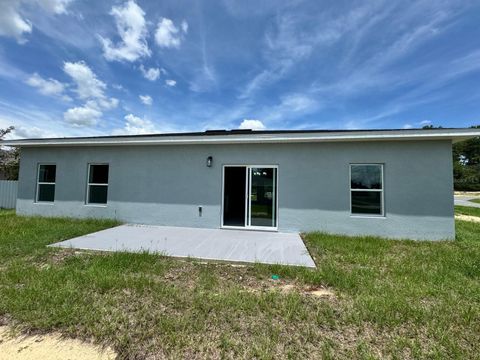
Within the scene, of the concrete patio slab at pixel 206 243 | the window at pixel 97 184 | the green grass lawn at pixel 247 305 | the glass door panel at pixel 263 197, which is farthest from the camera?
the window at pixel 97 184

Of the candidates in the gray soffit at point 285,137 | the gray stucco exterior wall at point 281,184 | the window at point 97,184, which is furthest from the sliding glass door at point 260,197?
the window at point 97,184

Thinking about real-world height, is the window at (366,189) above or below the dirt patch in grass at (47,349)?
above

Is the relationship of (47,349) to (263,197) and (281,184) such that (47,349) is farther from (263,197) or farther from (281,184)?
(281,184)

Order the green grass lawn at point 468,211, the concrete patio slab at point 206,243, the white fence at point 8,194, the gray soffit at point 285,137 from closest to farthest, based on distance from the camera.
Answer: the concrete patio slab at point 206,243
the gray soffit at point 285,137
the white fence at point 8,194
the green grass lawn at point 468,211

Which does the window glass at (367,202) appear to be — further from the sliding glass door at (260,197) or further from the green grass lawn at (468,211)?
the green grass lawn at (468,211)

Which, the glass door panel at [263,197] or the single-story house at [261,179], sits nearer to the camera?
the single-story house at [261,179]

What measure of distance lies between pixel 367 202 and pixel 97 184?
950cm

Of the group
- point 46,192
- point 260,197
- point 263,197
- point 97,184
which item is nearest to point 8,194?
point 46,192

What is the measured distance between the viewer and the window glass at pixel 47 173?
894cm

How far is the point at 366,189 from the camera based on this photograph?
691cm

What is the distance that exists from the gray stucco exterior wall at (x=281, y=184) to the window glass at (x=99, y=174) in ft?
0.92

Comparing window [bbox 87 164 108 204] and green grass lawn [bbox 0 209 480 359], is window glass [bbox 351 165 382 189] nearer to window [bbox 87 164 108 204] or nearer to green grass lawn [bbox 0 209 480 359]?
green grass lawn [bbox 0 209 480 359]

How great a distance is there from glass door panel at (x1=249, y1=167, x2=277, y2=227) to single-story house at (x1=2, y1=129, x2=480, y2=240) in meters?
0.03

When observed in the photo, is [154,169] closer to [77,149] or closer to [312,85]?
[77,149]
